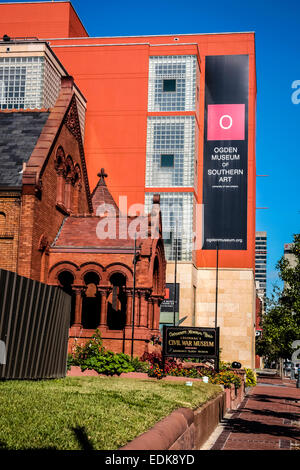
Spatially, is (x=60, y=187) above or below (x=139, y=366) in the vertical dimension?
above

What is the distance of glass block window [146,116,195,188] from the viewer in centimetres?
5831

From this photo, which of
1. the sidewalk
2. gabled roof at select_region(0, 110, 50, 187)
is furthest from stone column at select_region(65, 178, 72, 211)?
the sidewalk

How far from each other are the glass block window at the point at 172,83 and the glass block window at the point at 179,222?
28.7ft

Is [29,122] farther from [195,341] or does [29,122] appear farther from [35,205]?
[195,341]

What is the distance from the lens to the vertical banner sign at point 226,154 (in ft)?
194

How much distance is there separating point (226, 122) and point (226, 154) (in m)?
3.27

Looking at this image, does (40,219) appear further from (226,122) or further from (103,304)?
(226,122)

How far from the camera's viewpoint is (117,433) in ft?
30.1

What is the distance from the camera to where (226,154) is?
60.1 metres

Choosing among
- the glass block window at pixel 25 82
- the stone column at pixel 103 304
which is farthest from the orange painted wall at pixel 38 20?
the stone column at pixel 103 304

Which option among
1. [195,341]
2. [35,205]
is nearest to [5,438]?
[195,341]

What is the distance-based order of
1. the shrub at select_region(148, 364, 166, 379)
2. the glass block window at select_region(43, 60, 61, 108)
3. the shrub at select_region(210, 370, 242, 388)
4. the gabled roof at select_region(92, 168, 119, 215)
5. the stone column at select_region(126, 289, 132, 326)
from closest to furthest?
1. the shrub at select_region(148, 364, 166, 379)
2. the shrub at select_region(210, 370, 242, 388)
3. the stone column at select_region(126, 289, 132, 326)
4. the gabled roof at select_region(92, 168, 119, 215)
5. the glass block window at select_region(43, 60, 61, 108)

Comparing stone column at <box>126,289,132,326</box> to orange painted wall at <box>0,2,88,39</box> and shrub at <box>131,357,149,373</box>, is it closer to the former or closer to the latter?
shrub at <box>131,357,149,373</box>

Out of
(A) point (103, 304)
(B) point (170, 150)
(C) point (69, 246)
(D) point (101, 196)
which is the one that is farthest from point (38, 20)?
(A) point (103, 304)
